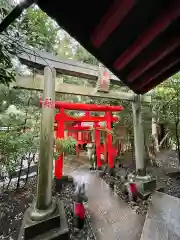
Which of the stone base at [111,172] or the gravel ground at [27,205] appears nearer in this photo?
the gravel ground at [27,205]

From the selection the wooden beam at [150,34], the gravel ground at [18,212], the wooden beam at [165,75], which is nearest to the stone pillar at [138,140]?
the gravel ground at [18,212]

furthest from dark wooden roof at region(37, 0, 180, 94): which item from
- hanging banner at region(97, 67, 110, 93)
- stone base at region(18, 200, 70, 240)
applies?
stone base at region(18, 200, 70, 240)

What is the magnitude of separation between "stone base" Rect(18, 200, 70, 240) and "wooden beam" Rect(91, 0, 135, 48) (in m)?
3.28

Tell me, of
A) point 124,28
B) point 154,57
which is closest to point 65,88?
point 154,57

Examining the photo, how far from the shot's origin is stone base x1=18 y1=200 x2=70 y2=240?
110 inches

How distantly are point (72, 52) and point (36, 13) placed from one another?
5.65m

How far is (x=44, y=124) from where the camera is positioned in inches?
129

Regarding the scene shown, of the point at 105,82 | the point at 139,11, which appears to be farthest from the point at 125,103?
the point at 139,11

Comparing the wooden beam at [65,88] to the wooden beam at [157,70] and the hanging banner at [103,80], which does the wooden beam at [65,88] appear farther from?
the wooden beam at [157,70]

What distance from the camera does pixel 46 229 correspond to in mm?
2939

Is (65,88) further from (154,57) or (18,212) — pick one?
(18,212)

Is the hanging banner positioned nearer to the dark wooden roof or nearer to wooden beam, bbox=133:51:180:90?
Answer: wooden beam, bbox=133:51:180:90

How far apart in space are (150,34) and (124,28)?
292 mm

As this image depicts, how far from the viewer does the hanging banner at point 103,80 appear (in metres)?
4.55
